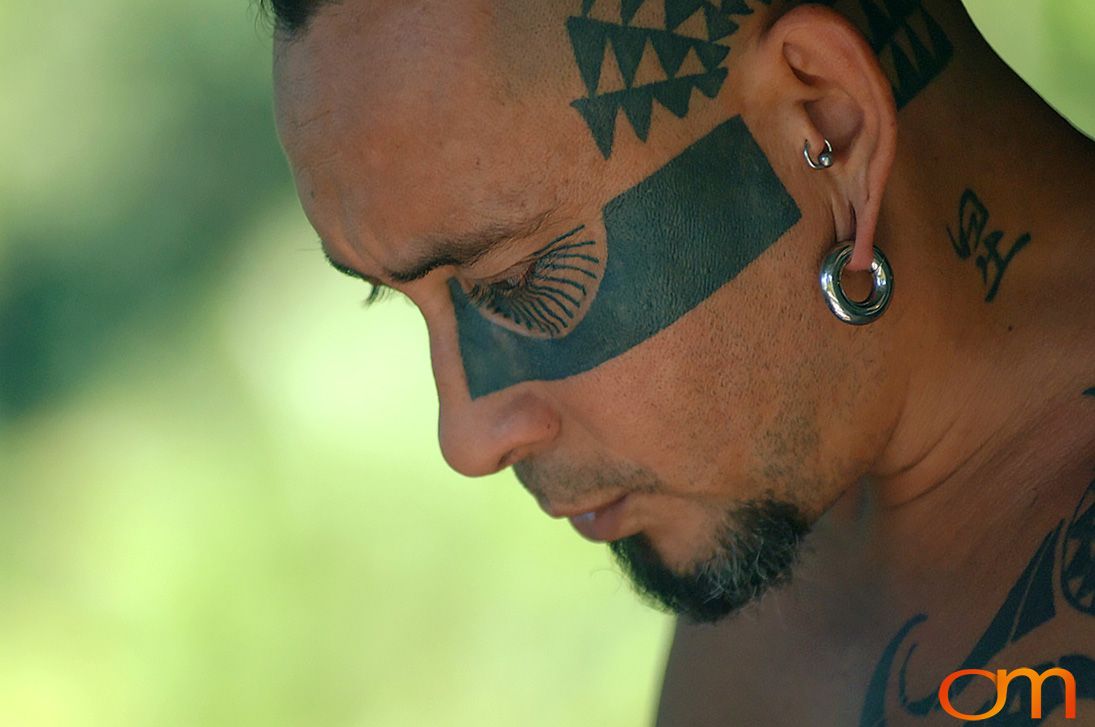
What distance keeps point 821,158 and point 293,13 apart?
2.00ft

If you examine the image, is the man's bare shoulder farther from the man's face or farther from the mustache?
the mustache

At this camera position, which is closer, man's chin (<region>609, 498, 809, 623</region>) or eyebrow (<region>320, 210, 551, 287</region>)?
eyebrow (<region>320, 210, 551, 287</region>)

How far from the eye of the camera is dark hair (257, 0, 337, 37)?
1.37 meters

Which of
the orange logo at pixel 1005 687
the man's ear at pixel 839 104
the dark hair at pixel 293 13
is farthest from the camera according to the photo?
the dark hair at pixel 293 13

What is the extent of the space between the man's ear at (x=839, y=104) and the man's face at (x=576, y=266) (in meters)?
0.04

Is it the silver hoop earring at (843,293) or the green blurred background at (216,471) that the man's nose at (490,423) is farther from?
the green blurred background at (216,471)

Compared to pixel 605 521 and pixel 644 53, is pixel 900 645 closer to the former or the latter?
pixel 605 521

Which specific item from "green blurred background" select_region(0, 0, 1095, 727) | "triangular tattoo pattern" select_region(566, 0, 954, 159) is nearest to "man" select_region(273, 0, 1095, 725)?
"triangular tattoo pattern" select_region(566, 0, 954, 159)

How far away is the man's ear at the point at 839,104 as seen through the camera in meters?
1.27

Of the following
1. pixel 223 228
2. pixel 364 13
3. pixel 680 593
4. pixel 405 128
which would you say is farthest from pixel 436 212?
pixel 223 228

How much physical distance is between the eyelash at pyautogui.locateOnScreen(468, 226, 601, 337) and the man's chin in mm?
312

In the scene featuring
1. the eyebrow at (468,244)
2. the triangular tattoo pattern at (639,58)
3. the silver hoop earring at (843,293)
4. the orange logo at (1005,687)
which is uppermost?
the triangular tattoo pattern at (639,58)

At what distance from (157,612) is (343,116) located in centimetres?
209

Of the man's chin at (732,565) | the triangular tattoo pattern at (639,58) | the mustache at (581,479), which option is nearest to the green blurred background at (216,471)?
the man's chin at (732,565)
